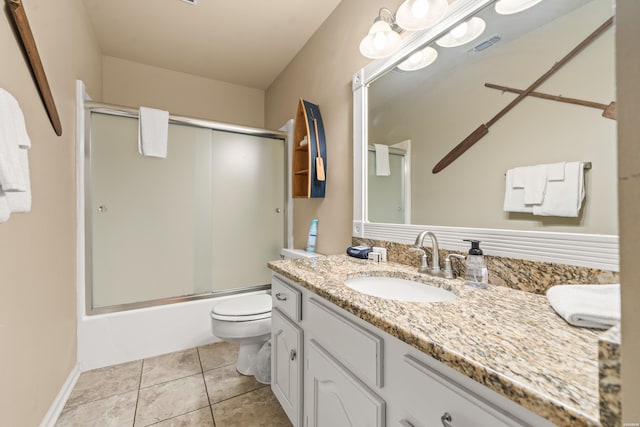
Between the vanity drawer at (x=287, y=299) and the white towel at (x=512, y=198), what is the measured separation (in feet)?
2.67

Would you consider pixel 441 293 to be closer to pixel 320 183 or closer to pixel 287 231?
pixel 320 183

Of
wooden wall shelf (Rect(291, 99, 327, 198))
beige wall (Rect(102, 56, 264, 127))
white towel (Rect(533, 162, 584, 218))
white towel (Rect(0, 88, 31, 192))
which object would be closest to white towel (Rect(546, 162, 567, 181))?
white towel (Rect(533, 162, 584, 218))

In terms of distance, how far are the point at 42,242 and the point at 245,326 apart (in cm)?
104

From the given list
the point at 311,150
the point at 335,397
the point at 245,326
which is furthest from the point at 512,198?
the point at 245,326

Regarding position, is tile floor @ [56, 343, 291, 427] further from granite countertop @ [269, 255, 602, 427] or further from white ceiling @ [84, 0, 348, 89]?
white ceiling @ [84, 0, 348, 89]

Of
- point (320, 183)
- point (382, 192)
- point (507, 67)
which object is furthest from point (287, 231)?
point (507, 67)

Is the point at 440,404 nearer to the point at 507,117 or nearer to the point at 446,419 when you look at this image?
the point at 446,419

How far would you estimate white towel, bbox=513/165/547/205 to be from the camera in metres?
0.81

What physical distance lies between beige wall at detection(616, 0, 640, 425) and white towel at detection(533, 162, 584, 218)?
623 mm

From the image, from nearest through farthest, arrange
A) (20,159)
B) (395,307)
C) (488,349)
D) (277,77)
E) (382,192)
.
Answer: (488,349), (395,307), (20,159), (382,192), (277,77)

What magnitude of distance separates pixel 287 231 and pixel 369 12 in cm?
173

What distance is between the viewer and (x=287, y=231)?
8.13 ft

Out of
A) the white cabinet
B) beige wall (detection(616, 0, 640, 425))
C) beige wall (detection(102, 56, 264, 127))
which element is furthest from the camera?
beige wall (detection(102, 56, 264, 127))

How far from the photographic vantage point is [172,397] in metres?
1.45
